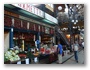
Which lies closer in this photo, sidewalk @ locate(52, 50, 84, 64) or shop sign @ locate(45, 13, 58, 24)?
sidewalk @ locate(52, 50, 84, 64)

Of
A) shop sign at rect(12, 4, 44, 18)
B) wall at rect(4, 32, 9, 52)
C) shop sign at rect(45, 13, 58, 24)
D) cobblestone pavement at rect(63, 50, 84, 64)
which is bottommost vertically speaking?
cobblestone pavement at rect(63, 50, 84, 64)

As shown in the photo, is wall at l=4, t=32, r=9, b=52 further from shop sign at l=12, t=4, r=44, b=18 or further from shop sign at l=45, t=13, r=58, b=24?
shop sign at l=45, t=13, r=58, b=24

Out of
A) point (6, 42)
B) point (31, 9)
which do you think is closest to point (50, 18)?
point (31, 9)

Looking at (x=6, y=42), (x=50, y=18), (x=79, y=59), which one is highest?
(x=50, y=18)

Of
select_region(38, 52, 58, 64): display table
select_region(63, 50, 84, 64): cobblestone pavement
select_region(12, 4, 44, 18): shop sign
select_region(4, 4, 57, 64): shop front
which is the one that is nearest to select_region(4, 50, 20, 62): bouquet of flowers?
select_region(4, 4, 57, 64): shop front

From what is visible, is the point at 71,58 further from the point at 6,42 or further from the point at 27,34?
the point at 6,42

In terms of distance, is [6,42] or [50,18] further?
[50,18]

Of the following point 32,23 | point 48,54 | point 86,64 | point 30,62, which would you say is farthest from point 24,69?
point 86,64

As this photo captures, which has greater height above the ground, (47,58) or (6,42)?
(6,42)

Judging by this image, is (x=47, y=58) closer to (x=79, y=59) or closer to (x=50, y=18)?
(x=79, y=59)

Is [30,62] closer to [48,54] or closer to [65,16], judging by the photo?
[48,54]

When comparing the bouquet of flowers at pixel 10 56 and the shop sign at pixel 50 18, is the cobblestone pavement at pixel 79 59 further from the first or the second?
the bouquet of flowers at pixel 10 56

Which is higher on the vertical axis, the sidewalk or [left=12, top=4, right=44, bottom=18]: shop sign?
[left=12, top=4, right=44, bottom=18]: shop sign

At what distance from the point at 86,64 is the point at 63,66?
1.38 feet
